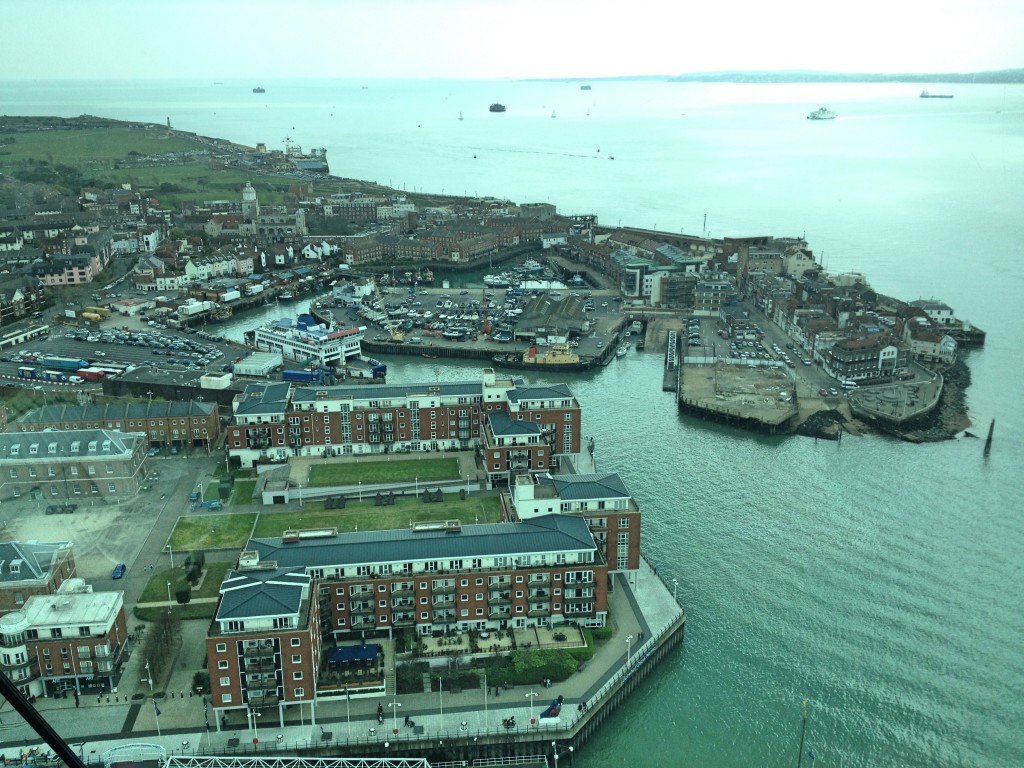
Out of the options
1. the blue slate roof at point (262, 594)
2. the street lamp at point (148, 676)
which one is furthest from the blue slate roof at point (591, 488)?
the street lamp at point (148, 676)

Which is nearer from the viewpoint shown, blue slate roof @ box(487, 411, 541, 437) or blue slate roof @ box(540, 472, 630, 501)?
blue slate roof @ box(540, 472, 630, 501)

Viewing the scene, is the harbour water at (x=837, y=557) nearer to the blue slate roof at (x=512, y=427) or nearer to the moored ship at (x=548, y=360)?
the moored ship at (x=548, y=360)

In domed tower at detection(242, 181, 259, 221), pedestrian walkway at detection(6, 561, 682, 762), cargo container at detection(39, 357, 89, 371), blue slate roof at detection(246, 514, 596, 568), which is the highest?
domed tower at detection(242, 181, 259, 221)

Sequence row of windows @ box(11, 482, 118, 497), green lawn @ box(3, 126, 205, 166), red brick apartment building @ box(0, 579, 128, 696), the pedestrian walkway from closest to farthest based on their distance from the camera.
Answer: the pedestrian walkway → red brick apartment building @ box(0, 579, 128, 696) → row of windows @ box(11, 482, 118, 497) → green lawn @ box(3, 126, 205, 166)

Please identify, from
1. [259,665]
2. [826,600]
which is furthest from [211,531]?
[826,600]

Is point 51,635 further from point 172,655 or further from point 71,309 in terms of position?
point 71,309

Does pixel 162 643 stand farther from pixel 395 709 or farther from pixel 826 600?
pixel 826 600

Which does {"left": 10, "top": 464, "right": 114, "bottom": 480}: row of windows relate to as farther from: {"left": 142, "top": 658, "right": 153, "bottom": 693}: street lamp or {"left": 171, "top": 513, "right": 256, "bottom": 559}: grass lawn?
Answer: {"left": 142, "top": 658, "right": 153, "bottom": 693}: street lamp

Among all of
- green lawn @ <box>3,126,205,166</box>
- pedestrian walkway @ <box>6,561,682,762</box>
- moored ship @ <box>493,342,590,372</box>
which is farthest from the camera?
green lawn @ <box>3,126,205,166</box>

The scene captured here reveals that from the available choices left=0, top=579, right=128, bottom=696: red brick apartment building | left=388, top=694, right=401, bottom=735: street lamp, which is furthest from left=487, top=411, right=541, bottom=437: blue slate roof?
left=0, top=579, right=128, bottom=696: red brick apartment building
